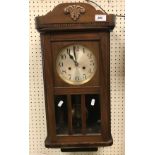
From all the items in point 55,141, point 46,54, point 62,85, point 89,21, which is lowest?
point 55,141

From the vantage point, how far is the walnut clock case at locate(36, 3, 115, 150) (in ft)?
2.90

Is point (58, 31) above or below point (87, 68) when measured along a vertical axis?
above

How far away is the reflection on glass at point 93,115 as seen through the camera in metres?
0.95

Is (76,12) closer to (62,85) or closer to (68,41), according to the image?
(68,41)

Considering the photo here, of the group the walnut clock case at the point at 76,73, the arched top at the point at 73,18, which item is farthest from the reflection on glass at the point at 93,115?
the arched top at the point at 73,18

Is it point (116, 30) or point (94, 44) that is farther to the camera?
point (116, 30)

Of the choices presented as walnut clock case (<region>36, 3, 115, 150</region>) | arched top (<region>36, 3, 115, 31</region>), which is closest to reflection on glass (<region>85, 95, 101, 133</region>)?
walnut clock case (<region>36, 3, 115, 150</region>)

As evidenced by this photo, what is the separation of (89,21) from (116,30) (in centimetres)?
22

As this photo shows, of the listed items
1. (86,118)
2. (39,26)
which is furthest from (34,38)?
(86,118)

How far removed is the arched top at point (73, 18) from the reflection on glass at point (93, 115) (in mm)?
270

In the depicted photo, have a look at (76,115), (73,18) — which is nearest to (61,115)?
(76,115)

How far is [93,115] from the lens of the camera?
97cm

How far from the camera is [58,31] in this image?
0.89m

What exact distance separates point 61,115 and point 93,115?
12 centimetres
